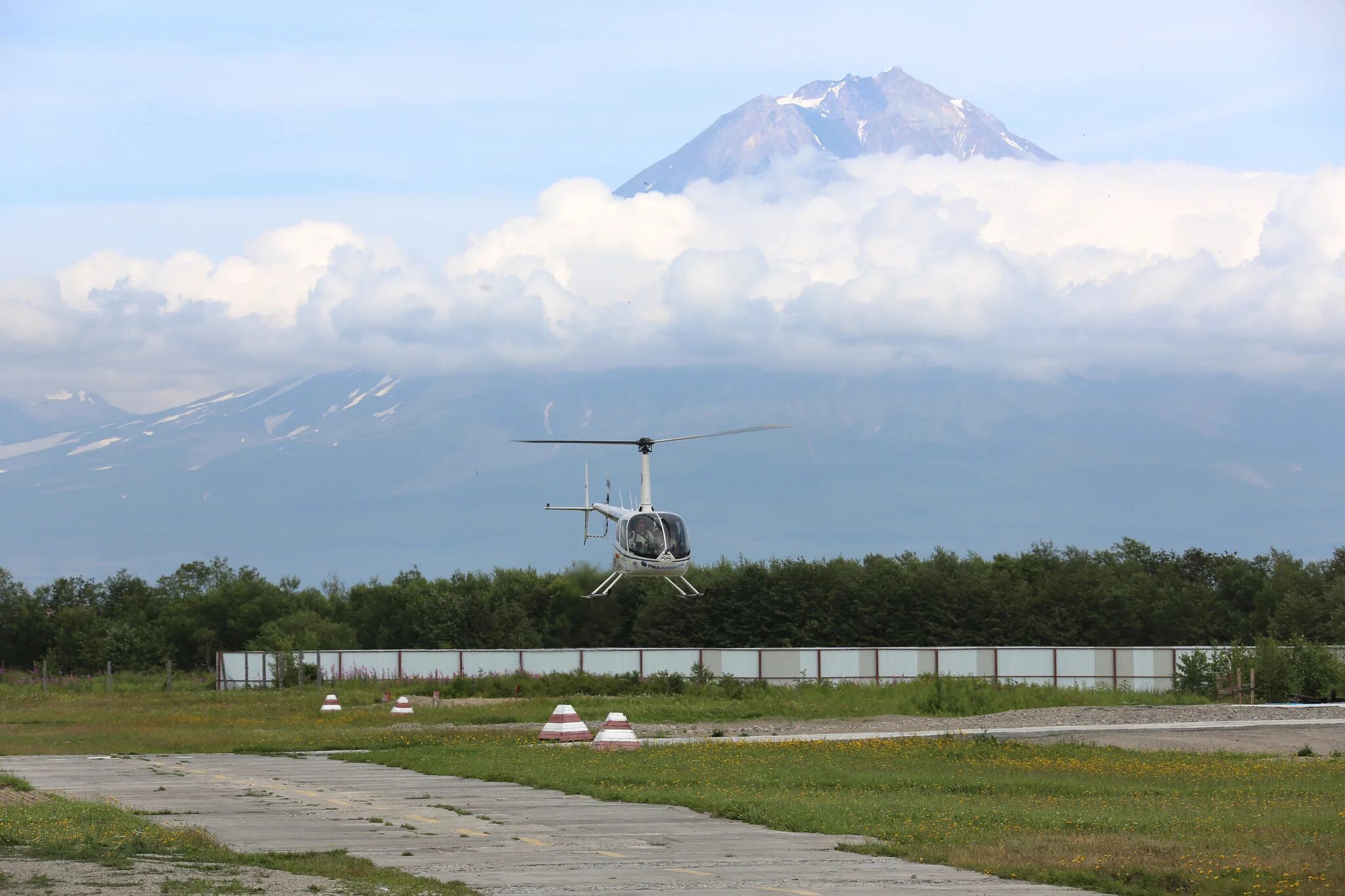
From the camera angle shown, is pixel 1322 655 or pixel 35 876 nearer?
pixel 35 876

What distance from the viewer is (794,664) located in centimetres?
5806

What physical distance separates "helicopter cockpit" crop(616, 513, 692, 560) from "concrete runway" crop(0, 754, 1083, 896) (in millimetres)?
23330

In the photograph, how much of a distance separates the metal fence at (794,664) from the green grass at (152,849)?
40584mm

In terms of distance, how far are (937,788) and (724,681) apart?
2845 cm

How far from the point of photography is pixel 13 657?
298 feet

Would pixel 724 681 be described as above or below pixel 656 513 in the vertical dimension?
below

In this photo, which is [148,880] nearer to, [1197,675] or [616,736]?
[616,736]

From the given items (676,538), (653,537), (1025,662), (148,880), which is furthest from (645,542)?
(148,880)

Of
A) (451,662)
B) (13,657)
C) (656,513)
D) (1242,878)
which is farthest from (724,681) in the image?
(13,657)

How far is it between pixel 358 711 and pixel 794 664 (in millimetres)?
20415

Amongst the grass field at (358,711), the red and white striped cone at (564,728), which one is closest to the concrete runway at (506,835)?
the red and white striped cone at (564,728)

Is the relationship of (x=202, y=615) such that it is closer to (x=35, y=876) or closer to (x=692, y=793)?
(x=692, y=793)

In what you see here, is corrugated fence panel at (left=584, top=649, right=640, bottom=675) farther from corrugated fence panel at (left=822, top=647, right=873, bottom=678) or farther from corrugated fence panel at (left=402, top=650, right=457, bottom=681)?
corrugated fence panel at (left=402, top=650, right=457, bottom=681)

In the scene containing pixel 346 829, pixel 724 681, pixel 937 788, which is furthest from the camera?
pixel 724 681
